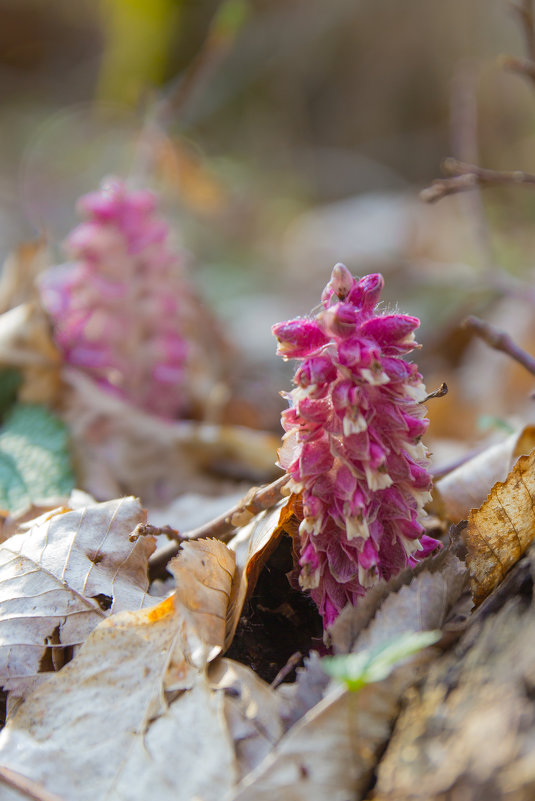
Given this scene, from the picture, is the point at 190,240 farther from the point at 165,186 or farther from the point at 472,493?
the point at 472,493

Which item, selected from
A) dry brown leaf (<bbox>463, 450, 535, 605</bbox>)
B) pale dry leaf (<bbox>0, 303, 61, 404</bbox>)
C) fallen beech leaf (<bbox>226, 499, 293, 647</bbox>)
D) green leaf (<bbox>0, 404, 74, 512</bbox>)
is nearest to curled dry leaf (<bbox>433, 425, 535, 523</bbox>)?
dry brown leaf (<bbox>463, 450, 535, 605</bbox>)

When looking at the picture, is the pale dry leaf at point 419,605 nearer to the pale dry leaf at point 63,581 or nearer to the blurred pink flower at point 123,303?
the pale dry leaf at point 63,581

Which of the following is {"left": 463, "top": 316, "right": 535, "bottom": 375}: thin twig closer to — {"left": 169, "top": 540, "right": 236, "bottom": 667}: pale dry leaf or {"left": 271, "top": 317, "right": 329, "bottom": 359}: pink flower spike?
{"left": 271, "top": 317, "right": 329, "bottom": 359}: pink flower spike

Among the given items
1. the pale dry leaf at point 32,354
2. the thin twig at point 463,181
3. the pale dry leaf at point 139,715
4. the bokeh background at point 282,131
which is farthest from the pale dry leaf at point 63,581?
the bokeh background at point 282,131

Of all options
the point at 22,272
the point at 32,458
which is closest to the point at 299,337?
the point at 32,458

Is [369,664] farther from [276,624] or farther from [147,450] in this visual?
[147,450]
